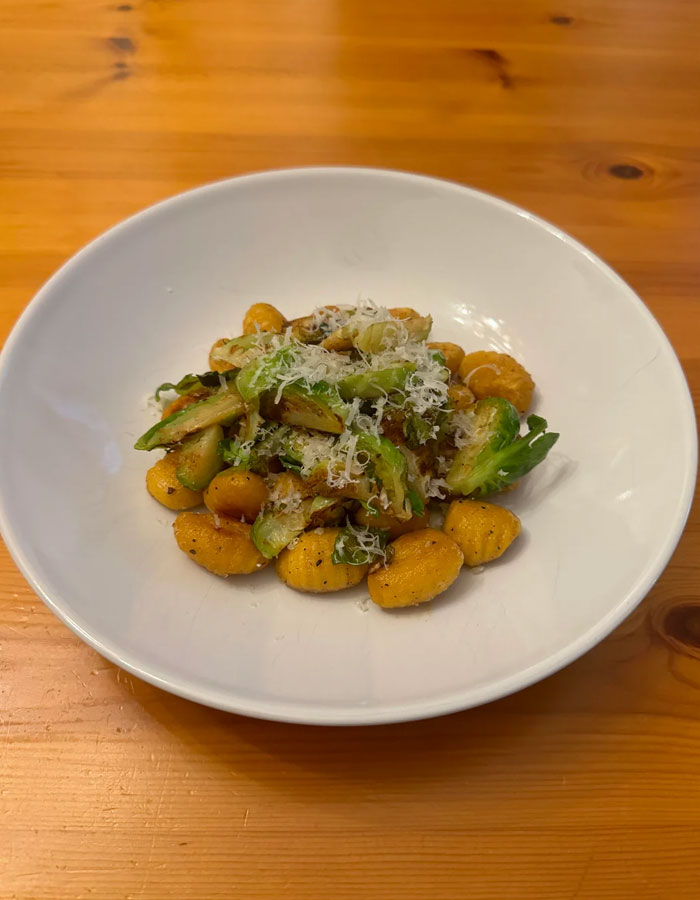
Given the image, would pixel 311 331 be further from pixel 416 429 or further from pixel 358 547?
pixel 358 547

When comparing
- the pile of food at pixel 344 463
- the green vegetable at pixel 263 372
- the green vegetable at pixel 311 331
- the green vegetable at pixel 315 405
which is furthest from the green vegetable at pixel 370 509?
the green vegetable at pixel 311 331

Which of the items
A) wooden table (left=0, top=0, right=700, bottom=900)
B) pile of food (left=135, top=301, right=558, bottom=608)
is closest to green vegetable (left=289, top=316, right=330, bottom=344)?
pile of food (left=135, top=301, right=558, bottom=608)

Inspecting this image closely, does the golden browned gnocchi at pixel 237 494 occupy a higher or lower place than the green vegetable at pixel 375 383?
lower

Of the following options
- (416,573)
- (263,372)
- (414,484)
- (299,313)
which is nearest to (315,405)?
(263,372)

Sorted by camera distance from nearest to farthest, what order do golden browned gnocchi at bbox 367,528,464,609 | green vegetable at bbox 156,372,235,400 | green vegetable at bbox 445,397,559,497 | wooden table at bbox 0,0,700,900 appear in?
wooden table at bbox 0,0,700,900 → golden browned gnocchi at bbox 367,528,464,609 → green vegetable at bbox 445,397,559,497 → green vegetable at bbox 156,372,235,400

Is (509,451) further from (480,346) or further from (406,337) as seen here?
(480,346)

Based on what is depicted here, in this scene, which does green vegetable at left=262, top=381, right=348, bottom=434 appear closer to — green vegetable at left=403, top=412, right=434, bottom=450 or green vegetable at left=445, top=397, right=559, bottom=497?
green vegetable at left=403, top=412, right=434, bottom=450

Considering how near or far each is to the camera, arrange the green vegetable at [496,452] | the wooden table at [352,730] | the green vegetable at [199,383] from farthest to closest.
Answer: the green vegetable at [199,383] → the green vegetable at [496,452] → the wooden table at [352,730]

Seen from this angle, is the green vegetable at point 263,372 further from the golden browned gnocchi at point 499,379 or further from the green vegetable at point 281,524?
the golden browned gnocchi at point 499,379
